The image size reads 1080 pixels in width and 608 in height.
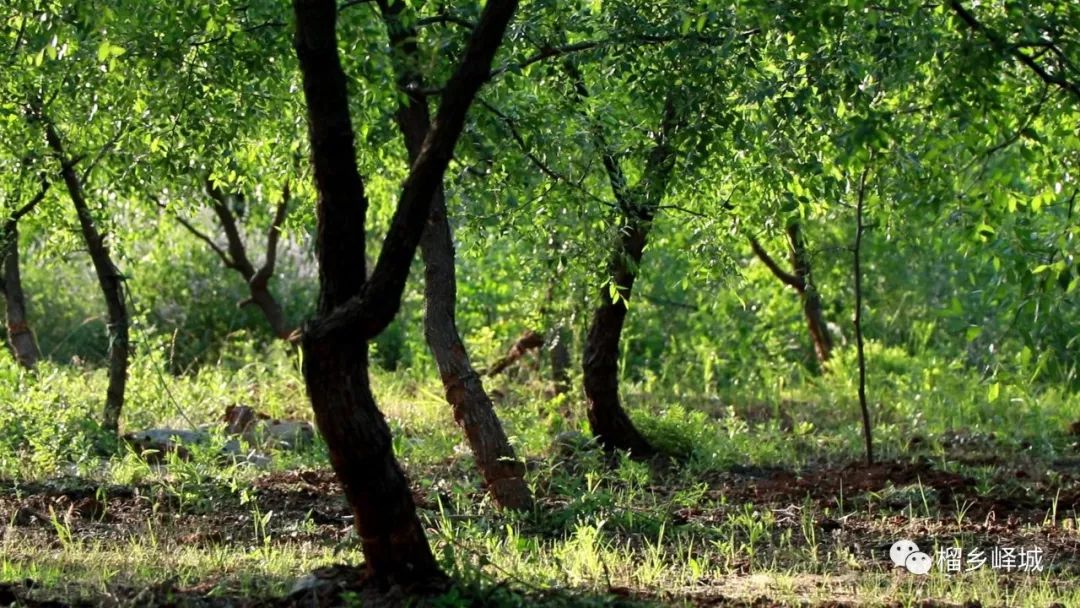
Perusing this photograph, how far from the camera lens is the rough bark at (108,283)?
9.92m

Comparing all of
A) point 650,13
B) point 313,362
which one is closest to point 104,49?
point 313,362

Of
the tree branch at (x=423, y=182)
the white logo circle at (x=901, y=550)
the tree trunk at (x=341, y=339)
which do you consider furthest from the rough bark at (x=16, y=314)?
the white logo circle at (x=901, y=550)

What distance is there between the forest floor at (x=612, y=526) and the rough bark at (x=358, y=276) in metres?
0.30

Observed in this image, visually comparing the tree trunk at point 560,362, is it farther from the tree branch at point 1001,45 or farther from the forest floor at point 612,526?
the tree branch at point 1001,45

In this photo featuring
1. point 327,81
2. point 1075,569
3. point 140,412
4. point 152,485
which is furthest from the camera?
point 140,412

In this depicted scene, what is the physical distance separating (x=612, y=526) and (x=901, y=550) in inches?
64.2

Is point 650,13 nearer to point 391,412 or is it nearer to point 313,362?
point 313,362

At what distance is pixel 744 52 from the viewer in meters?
7.05

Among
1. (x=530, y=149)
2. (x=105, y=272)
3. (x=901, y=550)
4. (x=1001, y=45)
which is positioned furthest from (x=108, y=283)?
(x=1001, y=45)

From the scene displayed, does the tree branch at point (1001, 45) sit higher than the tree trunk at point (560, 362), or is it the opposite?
the tree branch at point (1001, 45)

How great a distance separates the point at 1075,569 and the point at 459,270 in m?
8.92

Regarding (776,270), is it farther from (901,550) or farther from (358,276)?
(358,276)

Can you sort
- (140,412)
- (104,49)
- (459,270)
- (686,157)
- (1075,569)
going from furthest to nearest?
(459,270) → (140,412) → (686,157) → (1075,569) → (104,49)

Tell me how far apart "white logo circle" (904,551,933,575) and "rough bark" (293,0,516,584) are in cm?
257
